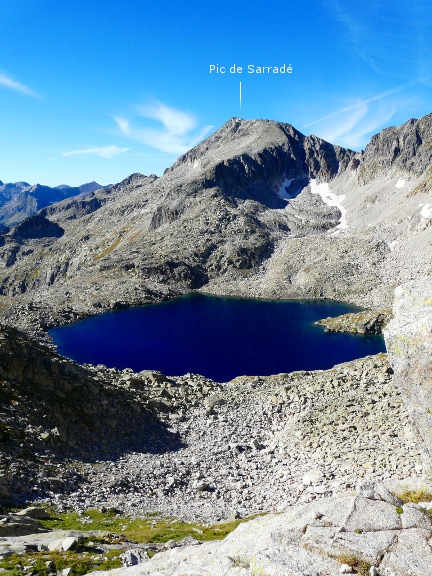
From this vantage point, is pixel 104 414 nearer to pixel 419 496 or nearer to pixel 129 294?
pixel 419 496

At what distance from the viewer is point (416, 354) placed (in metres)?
13.1

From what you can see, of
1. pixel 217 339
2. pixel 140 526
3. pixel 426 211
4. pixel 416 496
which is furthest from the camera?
pixel 426 211

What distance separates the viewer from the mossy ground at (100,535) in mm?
13664

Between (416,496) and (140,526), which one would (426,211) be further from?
(416,496)

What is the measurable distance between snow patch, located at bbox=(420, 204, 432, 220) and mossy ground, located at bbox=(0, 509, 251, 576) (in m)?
135

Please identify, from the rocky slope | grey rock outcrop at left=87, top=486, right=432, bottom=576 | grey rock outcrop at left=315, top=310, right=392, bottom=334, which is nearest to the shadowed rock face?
grey rock outcrop at left=87, top=486, right=432, bottom=576

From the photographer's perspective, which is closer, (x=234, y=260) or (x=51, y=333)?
(x=51, y=333)

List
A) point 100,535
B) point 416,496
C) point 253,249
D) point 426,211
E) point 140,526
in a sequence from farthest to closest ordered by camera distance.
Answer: point 253,249 < point 426,211 < point 140,526 < point 100,535 < point 416,496

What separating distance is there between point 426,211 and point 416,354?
140321 millimetres

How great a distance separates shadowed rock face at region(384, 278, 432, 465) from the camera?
42.6 feet

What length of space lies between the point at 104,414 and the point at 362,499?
28047 millimetres

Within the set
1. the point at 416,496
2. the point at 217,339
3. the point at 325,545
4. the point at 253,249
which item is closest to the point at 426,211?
the point at 253,249

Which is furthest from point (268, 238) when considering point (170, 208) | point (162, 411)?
point (162, 411)

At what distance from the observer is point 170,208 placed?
183250 millimetres
